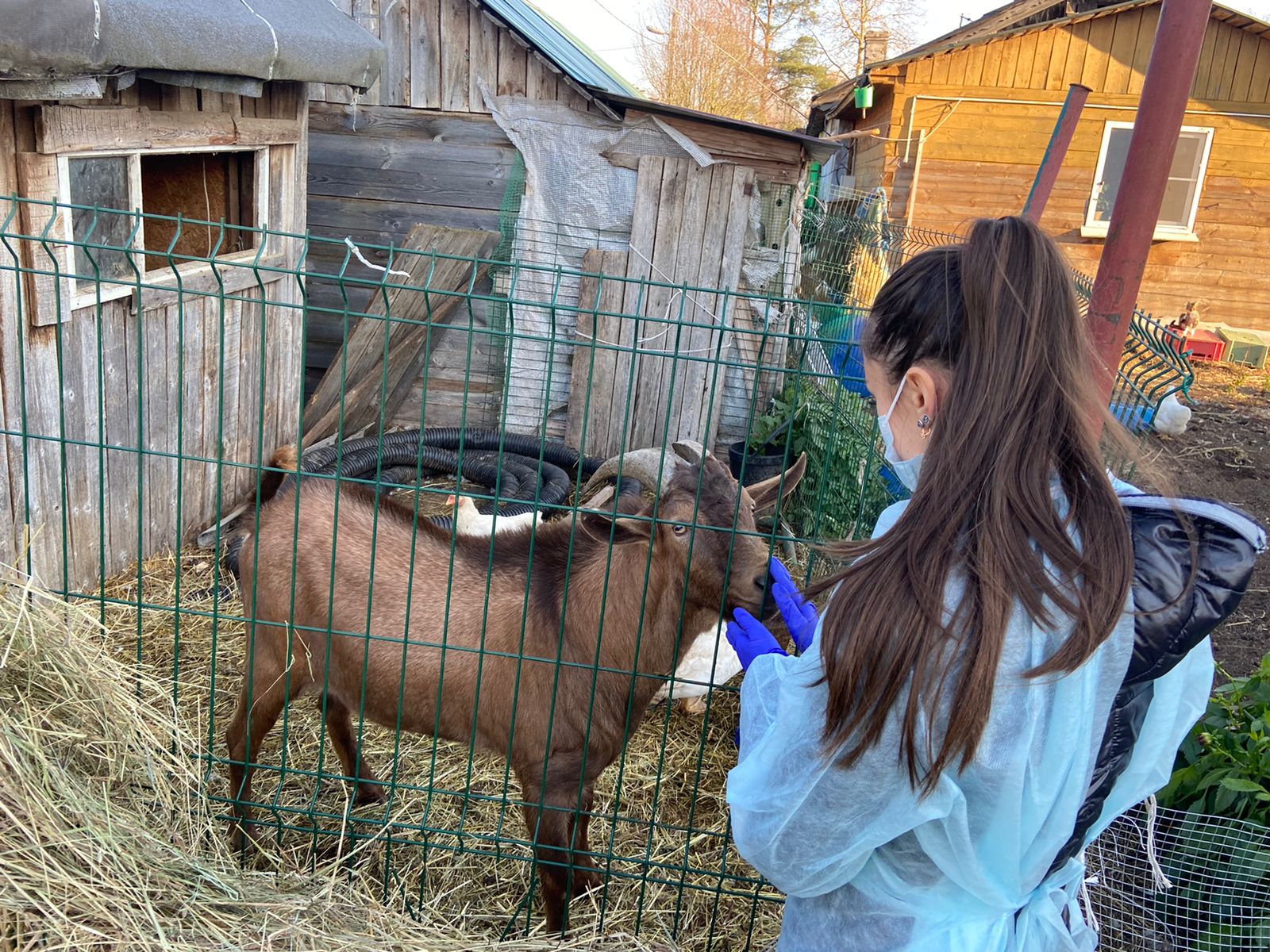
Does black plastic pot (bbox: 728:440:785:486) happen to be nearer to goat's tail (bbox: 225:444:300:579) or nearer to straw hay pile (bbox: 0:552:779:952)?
straw hay pile (bbox: 0:552:779:952)

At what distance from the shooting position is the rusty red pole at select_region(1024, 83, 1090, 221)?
12.7 feet

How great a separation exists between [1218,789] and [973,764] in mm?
2466

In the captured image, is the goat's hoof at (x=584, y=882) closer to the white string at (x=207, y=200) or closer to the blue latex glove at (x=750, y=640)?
the blue latex glove at (x=750, y=640)

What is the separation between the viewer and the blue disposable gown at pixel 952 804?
160cm

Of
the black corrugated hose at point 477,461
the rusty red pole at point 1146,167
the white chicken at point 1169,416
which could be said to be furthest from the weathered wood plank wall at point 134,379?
the white chicken at point 1169,416

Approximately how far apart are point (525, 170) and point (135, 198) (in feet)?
11.6

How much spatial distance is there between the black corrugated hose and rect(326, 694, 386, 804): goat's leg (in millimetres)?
2540

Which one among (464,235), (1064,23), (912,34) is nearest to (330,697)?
(464,235)

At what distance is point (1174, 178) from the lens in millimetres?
16031

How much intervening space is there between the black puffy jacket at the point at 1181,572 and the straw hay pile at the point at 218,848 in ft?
4.96

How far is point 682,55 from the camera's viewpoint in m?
27.8

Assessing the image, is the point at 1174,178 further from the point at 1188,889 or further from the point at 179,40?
the point at 179,40

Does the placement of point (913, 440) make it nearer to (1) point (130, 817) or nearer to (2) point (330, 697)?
(1) point (130, 817)

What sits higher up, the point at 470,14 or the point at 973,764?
the point at 470,14
